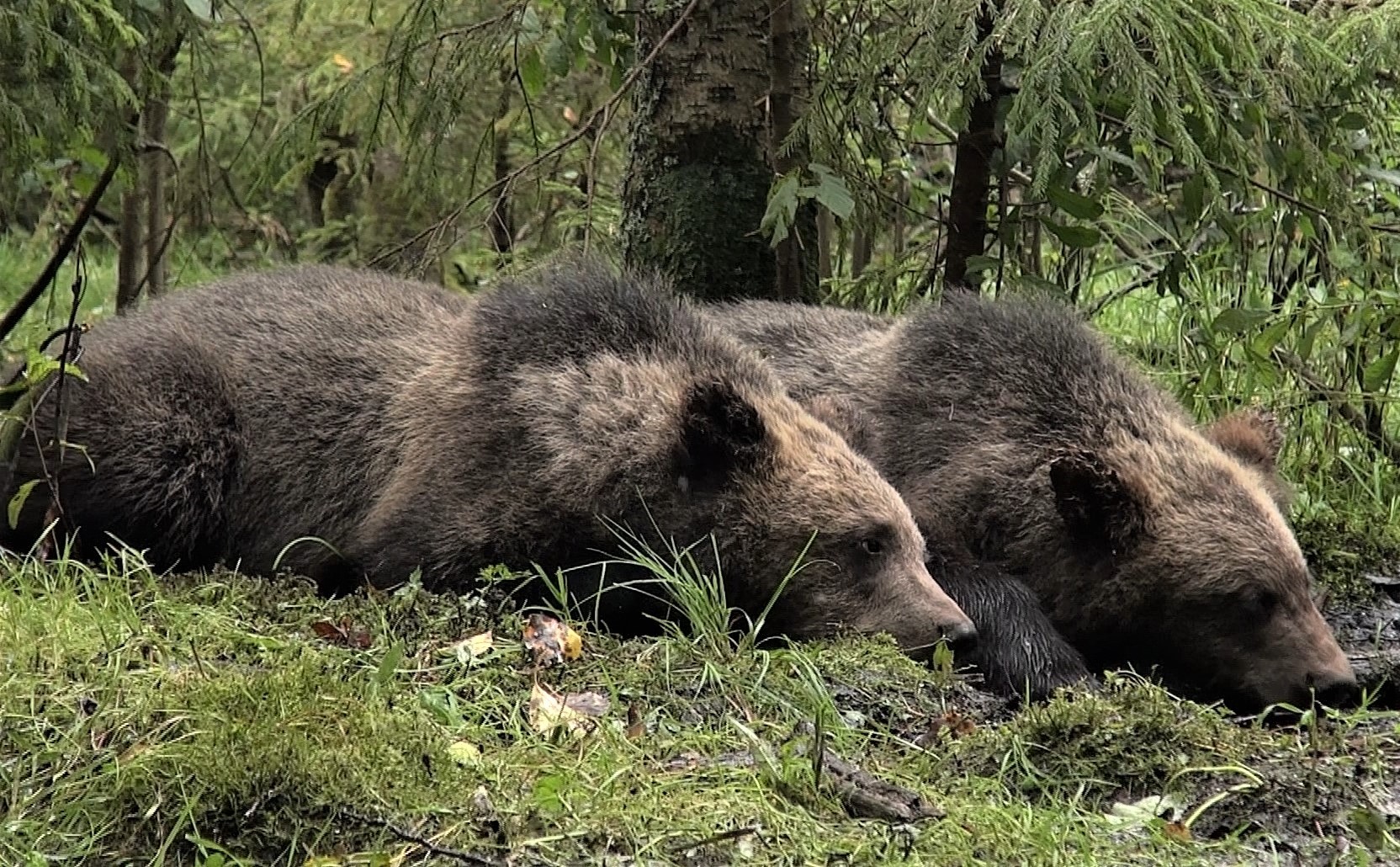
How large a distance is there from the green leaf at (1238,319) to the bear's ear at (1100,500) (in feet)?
4.36

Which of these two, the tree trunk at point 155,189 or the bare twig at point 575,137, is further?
the tree trunk at point 155,189

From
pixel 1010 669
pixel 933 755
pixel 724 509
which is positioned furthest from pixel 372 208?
pixel 933 755

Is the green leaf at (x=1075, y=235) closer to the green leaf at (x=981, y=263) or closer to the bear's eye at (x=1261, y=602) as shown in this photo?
the green leaf at (x=981, y=263)

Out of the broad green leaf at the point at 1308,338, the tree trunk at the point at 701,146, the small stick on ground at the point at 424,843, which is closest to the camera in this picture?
the small stick on ground at the point at 424,843

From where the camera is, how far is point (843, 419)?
6.50 m

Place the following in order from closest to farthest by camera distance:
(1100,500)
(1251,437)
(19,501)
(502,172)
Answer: (19,501)
(1100,500)
(1251,437)
(502,172)

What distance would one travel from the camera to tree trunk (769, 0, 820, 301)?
793cm

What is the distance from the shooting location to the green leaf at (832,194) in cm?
657

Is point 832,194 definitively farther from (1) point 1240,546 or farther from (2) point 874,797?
(2) point 874,797

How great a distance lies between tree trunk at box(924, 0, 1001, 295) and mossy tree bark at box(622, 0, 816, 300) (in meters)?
1.07

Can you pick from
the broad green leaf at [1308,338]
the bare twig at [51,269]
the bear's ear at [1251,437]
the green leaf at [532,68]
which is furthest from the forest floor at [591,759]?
the green leaf at [532,68]

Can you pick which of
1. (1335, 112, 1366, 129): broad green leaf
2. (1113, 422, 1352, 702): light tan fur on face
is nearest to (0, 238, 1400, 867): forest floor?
(1113, 422, 1352, 702): light tan fur on face

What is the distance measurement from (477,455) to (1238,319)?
133 inches

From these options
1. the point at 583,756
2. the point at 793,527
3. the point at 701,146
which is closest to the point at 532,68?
the point at 701,146
